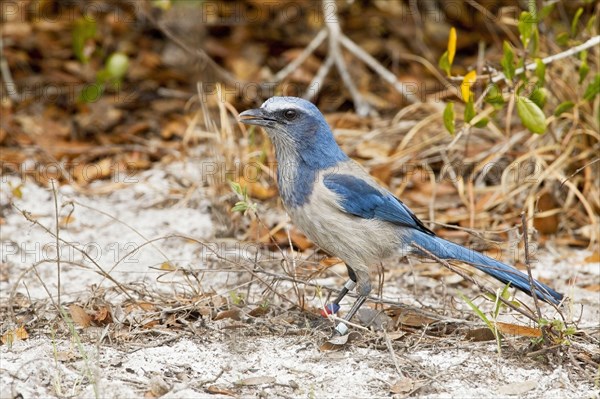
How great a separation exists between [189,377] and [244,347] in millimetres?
379

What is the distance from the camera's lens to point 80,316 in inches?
167

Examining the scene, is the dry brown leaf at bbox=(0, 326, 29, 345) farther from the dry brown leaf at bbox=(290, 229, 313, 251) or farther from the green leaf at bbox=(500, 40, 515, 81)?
the green leaf at bbox=(500, 40, 515, 81)

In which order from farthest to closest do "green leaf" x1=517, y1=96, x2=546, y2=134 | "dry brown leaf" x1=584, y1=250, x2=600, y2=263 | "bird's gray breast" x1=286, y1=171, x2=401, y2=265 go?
"dry brown leaf" x1=584, y1=250, x2=600, y2=263, "green leaf" x1=517, y1=96, x2=546, y2=134, "bird's gray breast" x1=286, y1=171, x2=401, y2=265

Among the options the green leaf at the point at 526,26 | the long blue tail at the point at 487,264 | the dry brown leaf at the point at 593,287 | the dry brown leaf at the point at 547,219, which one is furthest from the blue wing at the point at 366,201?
the dry brown leaf at the point at 547,219

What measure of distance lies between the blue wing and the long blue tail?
0.11m

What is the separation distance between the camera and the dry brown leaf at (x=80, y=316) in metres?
4.21

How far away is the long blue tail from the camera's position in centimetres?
428

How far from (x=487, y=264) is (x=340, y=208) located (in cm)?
79

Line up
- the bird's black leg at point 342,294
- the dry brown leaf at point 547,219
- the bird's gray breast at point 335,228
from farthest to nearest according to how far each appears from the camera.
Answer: the dry brown leaf at point 547,219 < the bird's black leg at point 342,294 < the bird's gray breast at point 335,228

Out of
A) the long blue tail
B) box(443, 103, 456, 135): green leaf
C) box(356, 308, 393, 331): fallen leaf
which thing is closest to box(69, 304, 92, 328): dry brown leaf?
box(356, 308, 393, 331): fallen leaf

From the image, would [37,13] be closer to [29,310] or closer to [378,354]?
[29,310]

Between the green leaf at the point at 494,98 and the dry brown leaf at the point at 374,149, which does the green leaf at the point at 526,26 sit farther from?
the dry brown leaf at the point at 374,149

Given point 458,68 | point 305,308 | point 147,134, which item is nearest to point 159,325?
point 305,308

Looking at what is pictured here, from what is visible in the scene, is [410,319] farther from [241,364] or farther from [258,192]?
[258,192]
